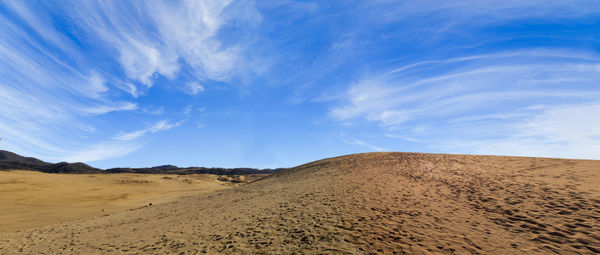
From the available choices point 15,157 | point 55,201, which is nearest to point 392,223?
point 55,201

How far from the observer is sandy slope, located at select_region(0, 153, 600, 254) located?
8.31m

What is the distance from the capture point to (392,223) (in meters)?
9.77

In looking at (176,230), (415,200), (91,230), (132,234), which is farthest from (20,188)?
(415,200)

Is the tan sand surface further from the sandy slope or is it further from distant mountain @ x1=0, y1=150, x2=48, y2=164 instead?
distant mountain @ x1=0, y1=150, x2=48, y2=164

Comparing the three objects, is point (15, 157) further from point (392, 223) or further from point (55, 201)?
point (392, 223)

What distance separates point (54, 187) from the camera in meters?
31.7

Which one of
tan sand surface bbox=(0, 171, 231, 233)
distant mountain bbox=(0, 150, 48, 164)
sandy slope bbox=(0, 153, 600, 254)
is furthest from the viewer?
distant mountain bbox=(0, 150, 48, 164)

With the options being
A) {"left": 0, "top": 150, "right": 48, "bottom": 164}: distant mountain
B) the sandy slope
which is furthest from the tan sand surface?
{"left": 0, "top": 150, "right": 48, "bottom": 164}: distant mountain

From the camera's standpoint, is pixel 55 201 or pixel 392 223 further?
pixel 55 201

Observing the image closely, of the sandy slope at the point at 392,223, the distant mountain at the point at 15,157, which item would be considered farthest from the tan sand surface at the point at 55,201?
the distant mountain at the point at 15,157

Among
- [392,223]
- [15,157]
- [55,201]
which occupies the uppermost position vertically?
[15,157]

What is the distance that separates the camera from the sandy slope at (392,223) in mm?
8312

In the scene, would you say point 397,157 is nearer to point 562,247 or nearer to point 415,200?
point 415,200

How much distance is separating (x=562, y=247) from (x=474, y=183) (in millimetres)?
8568
